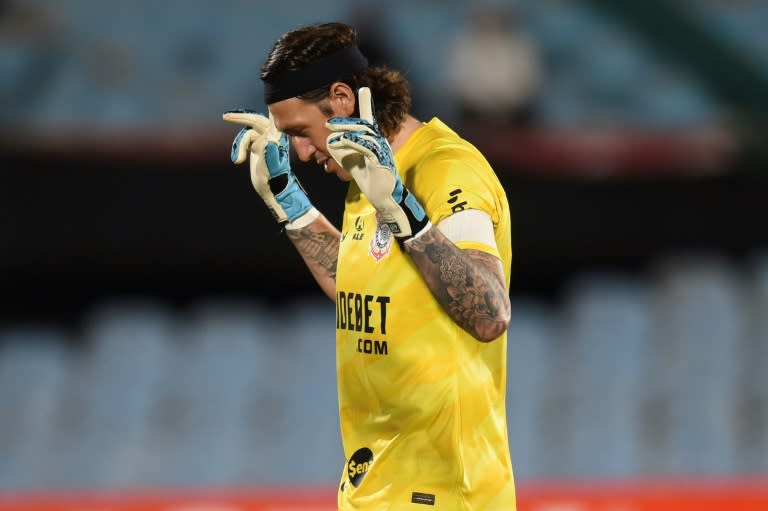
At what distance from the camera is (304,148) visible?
3451mm

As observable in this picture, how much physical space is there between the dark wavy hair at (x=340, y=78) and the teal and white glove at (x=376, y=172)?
0.32 m

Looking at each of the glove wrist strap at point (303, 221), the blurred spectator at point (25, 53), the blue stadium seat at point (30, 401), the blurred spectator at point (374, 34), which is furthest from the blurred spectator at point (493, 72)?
the glove wrist strap at point (303, 221)

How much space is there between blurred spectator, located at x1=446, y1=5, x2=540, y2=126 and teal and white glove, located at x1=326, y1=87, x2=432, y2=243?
5889 mm

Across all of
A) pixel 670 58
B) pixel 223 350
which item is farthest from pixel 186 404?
pixel 670 58

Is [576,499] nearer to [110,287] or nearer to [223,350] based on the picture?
[223,350]

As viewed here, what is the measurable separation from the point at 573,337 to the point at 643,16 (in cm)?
301

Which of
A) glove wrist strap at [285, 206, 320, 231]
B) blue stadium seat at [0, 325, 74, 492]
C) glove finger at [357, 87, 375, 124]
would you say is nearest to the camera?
glove finger at [357, 87, 375, 124]

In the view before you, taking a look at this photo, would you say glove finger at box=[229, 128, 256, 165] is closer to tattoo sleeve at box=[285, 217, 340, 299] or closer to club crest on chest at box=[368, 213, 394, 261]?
tattoo sleeve at box=[285, 217, 340, 299]

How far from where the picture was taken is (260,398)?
30.7ft

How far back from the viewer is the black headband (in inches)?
134

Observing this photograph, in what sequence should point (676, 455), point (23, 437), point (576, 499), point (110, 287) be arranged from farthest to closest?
point (110, 287), point (23, 437), point (676, 455), point (576, 499)

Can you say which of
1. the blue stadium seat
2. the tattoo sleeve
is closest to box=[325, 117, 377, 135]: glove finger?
the tattoo sleeve

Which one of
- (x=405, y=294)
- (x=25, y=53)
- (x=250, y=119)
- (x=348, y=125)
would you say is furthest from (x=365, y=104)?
(x=25, y=53)

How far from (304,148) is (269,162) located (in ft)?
1.63
